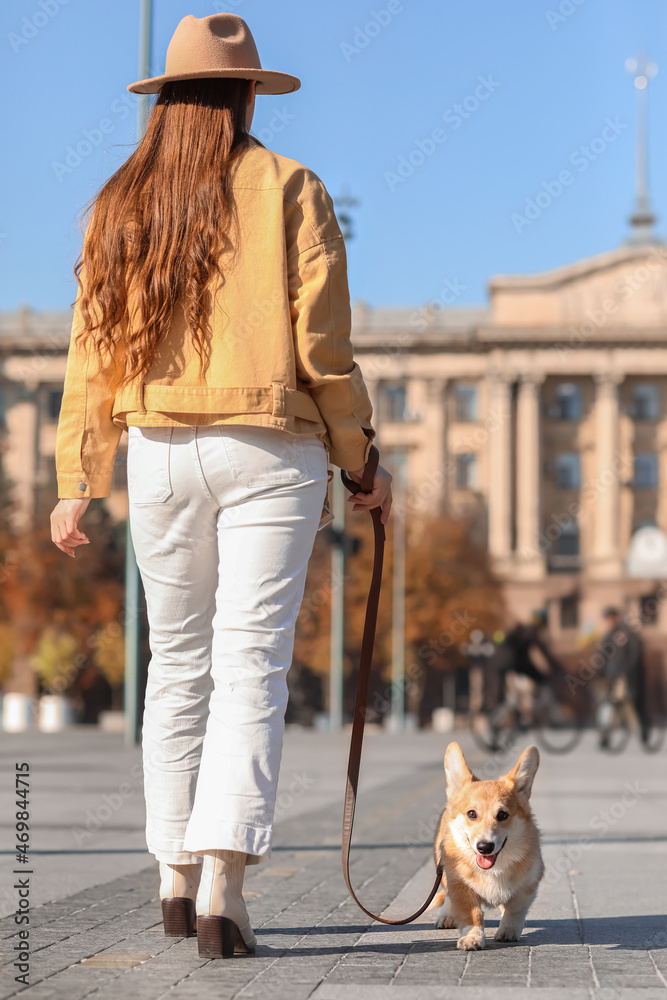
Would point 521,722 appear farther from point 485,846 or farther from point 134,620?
point 485,846

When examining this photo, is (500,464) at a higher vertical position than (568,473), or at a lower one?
higher

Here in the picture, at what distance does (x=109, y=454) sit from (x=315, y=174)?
0.94m

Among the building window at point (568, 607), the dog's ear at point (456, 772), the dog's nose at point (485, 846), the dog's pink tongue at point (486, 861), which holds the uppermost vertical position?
the dog's ear at point (456, 772)

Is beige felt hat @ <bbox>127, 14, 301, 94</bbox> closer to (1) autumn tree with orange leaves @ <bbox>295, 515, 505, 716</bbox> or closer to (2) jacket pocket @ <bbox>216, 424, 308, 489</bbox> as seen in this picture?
(2) jacket pocket @ <bbox>216, 424, 308, 489</bbox>

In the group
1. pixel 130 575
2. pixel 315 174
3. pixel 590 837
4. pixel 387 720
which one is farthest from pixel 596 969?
pixel 387 720

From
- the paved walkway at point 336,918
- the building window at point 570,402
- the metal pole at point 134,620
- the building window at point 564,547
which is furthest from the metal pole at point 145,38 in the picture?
the building window at point 570,402

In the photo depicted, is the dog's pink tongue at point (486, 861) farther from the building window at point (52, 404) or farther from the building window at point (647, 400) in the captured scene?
the building window at point (647, 400)

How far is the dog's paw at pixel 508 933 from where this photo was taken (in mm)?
4188

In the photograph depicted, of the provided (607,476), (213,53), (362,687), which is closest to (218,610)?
(362,687)

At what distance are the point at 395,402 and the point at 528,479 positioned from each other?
8393 millimetres

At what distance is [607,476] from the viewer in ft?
249

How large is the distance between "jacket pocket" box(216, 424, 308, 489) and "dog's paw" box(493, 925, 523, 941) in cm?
143

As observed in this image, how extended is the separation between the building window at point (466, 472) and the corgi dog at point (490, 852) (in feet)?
239

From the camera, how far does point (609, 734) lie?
20.3 meters
